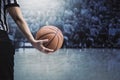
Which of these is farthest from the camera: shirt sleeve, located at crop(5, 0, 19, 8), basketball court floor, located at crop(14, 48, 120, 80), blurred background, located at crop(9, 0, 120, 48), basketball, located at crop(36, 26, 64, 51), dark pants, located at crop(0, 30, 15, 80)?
blurred background, located at crop(9, 0, 120, 48)

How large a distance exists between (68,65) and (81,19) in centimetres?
63

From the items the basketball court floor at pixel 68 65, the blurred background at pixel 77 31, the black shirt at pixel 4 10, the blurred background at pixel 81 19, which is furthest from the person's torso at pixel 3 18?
the blurred background at pixel 81 19

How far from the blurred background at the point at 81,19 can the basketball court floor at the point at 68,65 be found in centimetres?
13

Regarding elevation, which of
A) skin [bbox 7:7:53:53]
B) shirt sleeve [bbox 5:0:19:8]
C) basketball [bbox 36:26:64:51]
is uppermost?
shirt sleeve [bbox 5:0:19:8]

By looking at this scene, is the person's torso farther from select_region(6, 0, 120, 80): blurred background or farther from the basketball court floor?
select_region(6, 0, 120, 80): blurred background

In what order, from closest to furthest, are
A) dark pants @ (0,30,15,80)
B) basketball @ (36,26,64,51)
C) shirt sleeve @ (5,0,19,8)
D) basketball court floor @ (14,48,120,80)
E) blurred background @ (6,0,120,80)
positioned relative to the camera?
dark pants @ (0,30,15,80) < shirt sleeve @ (5,0,19,8) < basketball @ (36,26,64,51) < basketball court floor @ (14,48,120,80) < blurred background @ (6,0,120,80)

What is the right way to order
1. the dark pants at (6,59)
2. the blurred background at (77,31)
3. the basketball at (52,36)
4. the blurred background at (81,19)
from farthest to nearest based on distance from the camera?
the blurred background at (81,19)
the blurred background at (77,31)
the basketball at (52,36)
the dark pants at (6,59)

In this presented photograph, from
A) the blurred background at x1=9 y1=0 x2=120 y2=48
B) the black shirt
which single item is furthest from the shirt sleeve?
the blurred background at x1=9 y1=0 x2=120 y2=48

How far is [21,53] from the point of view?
4059 millimetres

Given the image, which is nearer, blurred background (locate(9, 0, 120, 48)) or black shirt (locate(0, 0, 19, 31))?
black shirt (locate(0, 0, 19, 31))

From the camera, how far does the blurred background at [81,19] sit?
419cm

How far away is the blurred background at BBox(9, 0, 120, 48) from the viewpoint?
165 inches

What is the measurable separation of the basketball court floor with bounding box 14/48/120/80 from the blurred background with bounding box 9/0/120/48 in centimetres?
13

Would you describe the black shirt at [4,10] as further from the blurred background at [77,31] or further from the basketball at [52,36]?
the blurred background at [77,31]
